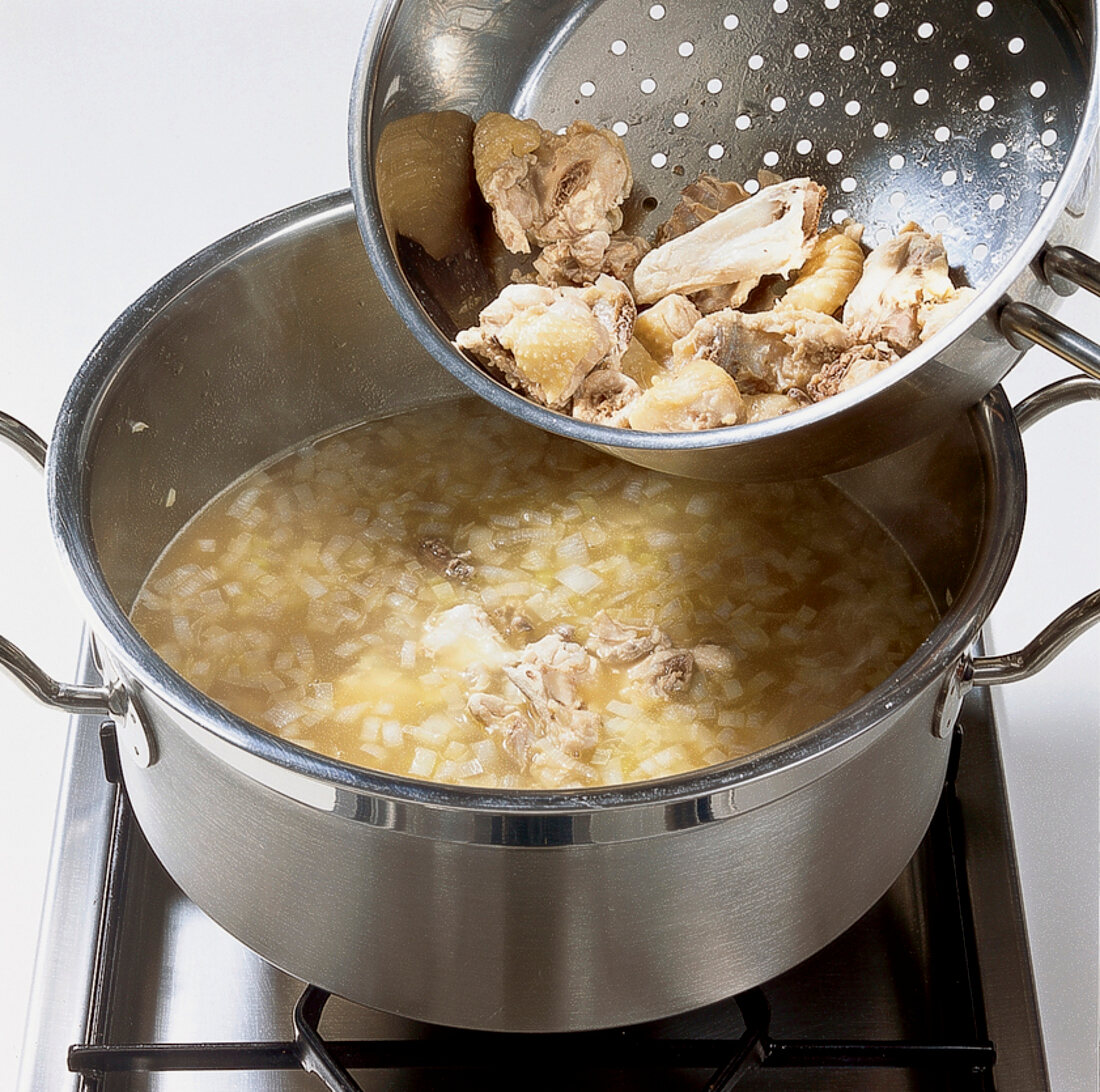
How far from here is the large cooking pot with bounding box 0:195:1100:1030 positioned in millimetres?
989

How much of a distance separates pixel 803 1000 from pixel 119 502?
2.67ft

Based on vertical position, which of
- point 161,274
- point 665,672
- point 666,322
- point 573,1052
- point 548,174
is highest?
point 161,274

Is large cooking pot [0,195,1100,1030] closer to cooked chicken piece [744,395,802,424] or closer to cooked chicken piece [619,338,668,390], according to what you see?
cooked chicken piece [744,395,802,424]

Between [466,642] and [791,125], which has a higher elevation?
[791,125]

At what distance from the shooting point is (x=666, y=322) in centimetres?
131

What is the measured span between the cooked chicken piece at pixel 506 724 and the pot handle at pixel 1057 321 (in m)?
0.56

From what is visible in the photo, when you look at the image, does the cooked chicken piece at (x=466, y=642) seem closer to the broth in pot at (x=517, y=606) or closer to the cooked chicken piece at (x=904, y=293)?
the broth in pot at (x=517, y=606)

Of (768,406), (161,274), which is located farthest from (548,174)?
(161,274)

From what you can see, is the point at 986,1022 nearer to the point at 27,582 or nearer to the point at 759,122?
the point at 759,122

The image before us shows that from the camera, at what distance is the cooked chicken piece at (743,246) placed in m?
1.28

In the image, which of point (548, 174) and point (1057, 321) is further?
point (548, 174)

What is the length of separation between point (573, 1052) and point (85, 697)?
513 mm

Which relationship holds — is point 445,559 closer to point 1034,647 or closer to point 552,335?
point 552,335

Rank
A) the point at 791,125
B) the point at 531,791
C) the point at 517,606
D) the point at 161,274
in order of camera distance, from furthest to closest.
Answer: the point at 161,274 < the point at 517,606 < the point at 791,125 < the point at 531,791
